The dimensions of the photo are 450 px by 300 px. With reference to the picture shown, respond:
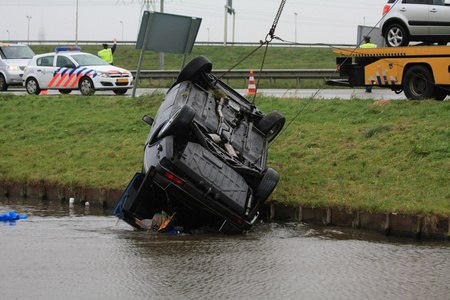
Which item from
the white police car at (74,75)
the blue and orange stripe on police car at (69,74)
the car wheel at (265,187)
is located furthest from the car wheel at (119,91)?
the car wheel at (265,187)

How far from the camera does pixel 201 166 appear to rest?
27.9 feet

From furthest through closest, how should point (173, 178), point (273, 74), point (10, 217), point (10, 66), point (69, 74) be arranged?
point (273, 74) → point (10, 66) → point (69, 74) → point (10, 217) → point (173, 178)

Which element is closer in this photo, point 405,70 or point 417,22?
point 405,70

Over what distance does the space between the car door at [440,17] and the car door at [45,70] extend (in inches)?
490

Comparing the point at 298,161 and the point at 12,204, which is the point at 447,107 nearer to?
the point at 298,161

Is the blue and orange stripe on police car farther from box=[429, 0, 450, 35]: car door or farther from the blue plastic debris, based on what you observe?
the blue plastic debris

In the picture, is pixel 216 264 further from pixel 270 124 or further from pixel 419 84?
pixel 419 84

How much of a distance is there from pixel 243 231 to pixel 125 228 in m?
2.06

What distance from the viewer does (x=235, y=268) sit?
23.5 feet

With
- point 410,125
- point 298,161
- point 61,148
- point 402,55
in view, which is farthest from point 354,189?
point 61,148

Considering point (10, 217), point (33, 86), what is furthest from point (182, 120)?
point (33, 86)

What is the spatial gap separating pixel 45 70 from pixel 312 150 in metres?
12.6

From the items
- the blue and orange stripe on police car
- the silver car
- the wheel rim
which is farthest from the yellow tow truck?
the silver car

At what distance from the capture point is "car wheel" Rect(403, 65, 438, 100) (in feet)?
48.0
